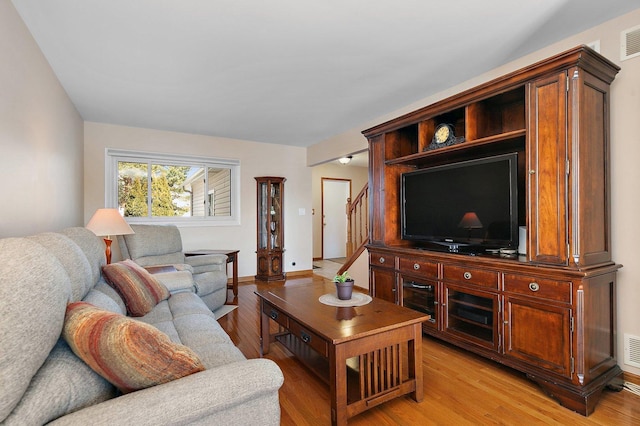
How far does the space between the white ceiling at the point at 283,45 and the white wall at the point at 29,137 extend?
→ 179mm

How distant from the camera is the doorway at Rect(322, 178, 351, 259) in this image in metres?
7.55

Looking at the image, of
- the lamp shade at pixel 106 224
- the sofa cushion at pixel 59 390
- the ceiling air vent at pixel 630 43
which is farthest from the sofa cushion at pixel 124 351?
the ceiling air vent at pixel 630 43

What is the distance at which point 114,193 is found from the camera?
4348 mm

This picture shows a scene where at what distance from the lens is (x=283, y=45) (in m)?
2.28

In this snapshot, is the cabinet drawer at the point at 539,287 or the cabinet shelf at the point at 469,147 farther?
the cabinet shelf at the point at 469,147

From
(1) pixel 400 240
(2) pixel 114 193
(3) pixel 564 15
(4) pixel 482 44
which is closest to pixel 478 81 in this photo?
(4) pixel 482 44

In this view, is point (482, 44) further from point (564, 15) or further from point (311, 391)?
point (311, 391)

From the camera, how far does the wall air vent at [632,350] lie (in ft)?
6.39

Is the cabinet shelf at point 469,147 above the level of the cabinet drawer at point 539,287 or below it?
above

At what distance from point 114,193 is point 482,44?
15.4ft

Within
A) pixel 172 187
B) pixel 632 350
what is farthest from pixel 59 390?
pixel 172 187

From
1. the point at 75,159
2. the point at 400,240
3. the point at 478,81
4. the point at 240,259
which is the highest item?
the point at 478,81

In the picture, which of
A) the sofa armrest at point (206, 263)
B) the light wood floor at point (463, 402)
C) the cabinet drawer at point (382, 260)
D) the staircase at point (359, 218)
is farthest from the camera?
the staircase at point (359, 218)

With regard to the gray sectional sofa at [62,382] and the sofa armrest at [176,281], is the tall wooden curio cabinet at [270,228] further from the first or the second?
the gray sectional sofa at [62,382]
